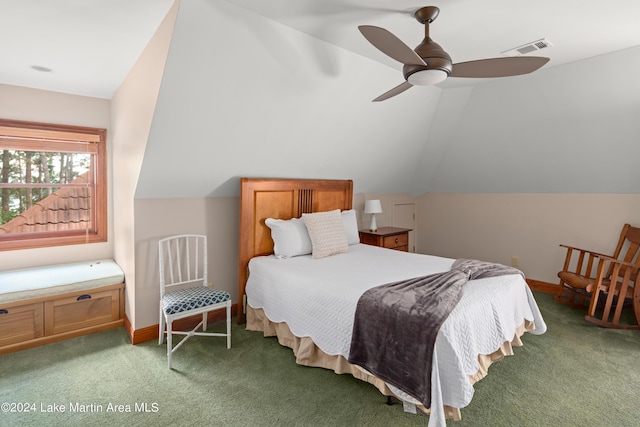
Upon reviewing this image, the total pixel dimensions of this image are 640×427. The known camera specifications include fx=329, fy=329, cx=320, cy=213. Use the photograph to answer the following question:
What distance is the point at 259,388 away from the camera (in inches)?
87.2

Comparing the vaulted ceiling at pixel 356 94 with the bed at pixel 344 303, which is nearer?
the bed at pixel 344 303

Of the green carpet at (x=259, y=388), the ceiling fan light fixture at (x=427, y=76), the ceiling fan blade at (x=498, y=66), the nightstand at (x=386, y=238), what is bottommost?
the green carpet at (x=259, y=388)

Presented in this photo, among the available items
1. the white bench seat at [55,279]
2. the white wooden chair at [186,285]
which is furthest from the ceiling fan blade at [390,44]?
the white bench seat at [55,279]

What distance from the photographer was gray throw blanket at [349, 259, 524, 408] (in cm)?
176

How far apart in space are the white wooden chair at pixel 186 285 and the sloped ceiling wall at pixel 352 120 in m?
0.48

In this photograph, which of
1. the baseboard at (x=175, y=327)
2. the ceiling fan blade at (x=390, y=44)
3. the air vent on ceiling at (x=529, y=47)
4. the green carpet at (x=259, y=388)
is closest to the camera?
the ceiling fan blade at (x=390, y=44)

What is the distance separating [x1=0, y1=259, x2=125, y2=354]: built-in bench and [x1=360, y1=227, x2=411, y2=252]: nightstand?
282 cm

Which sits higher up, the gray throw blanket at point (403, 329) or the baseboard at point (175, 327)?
the gray throw blanket at point (403, 329)

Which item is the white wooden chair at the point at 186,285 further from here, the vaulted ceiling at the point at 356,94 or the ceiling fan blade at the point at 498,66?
the ceiling fan blade at the point at 498,66

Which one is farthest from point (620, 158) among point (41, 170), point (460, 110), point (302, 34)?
point (41, 170)

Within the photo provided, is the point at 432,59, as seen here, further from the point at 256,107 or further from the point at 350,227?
the point at 350,227

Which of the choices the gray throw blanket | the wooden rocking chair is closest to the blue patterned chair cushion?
the gray throw blanket

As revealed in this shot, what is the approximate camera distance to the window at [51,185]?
3256mm

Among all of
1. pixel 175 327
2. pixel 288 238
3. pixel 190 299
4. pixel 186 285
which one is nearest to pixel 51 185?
pixel 186 285
